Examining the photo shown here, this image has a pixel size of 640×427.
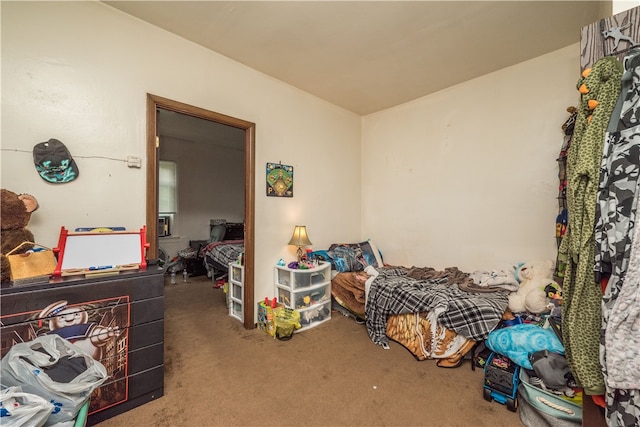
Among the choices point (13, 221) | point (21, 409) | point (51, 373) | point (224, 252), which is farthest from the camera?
point (224, 252)

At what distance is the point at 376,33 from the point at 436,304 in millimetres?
2262

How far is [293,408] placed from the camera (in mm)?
1627

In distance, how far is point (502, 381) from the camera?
5.45ft

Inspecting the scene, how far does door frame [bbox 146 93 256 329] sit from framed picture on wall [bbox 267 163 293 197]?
8.0 inches

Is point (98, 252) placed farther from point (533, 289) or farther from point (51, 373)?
point (533, 289)

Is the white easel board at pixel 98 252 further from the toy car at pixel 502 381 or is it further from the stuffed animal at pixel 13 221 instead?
the toy car at pixel 502 381

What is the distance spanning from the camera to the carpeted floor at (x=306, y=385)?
1546 millimetres

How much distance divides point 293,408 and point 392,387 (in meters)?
0.70

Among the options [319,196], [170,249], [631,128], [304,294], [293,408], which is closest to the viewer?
[631,128]

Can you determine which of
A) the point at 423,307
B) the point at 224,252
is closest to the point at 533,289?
the point at 423,307

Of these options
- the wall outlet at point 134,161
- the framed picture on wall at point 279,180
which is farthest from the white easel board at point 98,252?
the framed picture on wall at point 279,180

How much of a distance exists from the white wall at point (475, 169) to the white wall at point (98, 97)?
5.66 ft

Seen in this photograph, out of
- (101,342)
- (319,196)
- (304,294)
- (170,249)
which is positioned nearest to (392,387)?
(304,294)

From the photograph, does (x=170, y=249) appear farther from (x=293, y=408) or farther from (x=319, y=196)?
(x=293, y=408)
